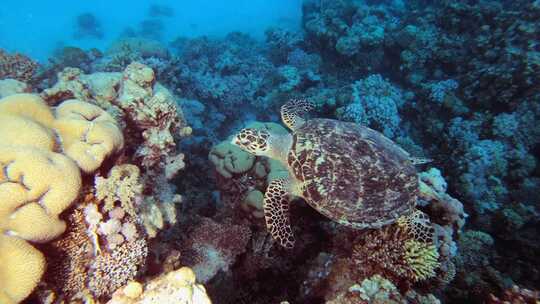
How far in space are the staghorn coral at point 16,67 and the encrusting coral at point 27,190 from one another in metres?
5.07

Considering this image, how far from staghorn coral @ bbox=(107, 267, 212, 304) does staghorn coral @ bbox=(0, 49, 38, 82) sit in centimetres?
677

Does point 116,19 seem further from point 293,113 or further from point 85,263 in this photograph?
point 85,263

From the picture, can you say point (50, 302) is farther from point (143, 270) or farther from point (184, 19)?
point (184, 19)

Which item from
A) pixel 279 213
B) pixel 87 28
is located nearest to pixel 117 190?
pixel 279 213

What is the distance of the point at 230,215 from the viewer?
4.94m

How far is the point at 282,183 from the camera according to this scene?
4.12 m

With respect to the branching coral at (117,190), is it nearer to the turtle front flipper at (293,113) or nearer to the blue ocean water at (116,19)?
the turtle front flipper at (293,113)

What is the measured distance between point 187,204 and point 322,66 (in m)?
9.22

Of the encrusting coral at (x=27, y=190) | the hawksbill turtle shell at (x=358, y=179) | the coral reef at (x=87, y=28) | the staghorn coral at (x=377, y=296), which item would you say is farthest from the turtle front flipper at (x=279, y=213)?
the coral reef at (x=87, y=28)

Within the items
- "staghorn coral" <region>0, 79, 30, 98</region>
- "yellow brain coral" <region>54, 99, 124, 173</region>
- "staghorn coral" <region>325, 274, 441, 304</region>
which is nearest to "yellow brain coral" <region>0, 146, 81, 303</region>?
"yellow brain coral" <region>54, 99, 124, 173</region>

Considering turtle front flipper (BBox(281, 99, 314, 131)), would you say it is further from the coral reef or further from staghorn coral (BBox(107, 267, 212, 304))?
the coral reef

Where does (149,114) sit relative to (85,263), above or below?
above

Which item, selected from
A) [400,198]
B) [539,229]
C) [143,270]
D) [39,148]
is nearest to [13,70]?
[39,148]

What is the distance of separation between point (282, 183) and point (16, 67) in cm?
669
